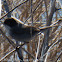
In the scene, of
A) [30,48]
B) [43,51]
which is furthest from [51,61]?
[43,51]

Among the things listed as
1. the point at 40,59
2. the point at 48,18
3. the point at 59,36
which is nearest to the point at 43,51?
the point at 40,59

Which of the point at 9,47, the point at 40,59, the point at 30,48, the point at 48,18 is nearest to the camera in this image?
the point at 48,18

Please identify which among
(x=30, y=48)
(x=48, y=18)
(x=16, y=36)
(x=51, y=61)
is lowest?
(x=51, y=61)

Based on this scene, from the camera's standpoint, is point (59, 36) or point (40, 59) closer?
point (40, 59)

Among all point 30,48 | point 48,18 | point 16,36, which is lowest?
point 30,48

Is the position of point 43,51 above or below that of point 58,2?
below

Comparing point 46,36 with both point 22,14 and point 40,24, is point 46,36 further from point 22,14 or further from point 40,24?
point 22,14

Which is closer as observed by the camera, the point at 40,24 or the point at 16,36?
the point at 16,36

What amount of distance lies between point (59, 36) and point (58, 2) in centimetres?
26

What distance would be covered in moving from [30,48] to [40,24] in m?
0.21

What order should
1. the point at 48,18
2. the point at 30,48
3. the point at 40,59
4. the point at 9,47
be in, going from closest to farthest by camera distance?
1. the point at 48,18
2. the point at 40,59
3. the point at 30,48
4. the point at 9,47

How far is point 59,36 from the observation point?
0.88 m

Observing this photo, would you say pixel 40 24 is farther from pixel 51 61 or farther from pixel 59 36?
pixel 51 61

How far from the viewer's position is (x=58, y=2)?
76 cm
